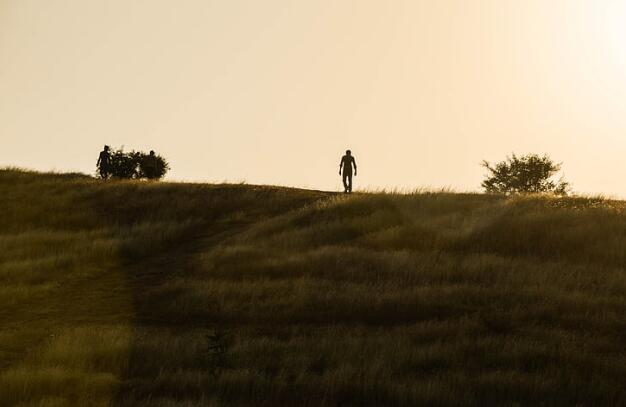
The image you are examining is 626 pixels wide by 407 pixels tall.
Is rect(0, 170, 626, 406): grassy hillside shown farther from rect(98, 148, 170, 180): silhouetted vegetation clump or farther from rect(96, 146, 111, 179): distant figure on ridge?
rect(98, 148, 170, 180): silhouetted vegetation clump

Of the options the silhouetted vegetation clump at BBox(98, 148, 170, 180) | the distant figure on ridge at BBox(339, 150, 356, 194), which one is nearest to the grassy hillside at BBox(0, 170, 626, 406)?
the distant figure on ridge at BBox(339, 150, 356, 194)

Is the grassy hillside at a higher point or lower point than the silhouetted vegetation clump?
lower

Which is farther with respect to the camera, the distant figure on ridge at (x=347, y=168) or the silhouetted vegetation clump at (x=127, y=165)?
the silhouetted vegetation clump at (x=127, y=165)

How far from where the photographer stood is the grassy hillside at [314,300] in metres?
12.4

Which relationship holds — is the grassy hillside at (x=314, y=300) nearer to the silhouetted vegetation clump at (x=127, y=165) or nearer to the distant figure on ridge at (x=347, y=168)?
the distant figure on ridge at (x=347, y=168)

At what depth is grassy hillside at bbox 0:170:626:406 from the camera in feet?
40.5

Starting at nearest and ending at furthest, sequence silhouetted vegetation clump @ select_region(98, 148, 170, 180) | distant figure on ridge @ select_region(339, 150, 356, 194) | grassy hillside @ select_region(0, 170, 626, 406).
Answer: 1. grassy hillside @ select_region(0, 170, 626, 406)
2. distant figure on ridge @ select_region(339, 150, 356, 194)
3. silhouetted vegetation clump @ select_region(98, 148, 170, 180)

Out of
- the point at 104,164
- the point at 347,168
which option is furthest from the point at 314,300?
the point at 104,164

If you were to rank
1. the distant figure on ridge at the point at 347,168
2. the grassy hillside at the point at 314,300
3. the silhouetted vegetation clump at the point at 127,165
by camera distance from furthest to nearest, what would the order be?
the silhouetted vegetation clump at the point at 127,165
the distant figure on ridge at the point at 347,168
the grassy hillside at the point at 314,300

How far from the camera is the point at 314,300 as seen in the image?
18.2 metres

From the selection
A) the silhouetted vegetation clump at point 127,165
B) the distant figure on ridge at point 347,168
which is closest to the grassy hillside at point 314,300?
the distant figure on ridge at point 347,168

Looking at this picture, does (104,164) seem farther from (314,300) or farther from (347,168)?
(314,300)

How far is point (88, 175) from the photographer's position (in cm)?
4256

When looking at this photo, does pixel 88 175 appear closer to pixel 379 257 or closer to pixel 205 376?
pixel 379 257
